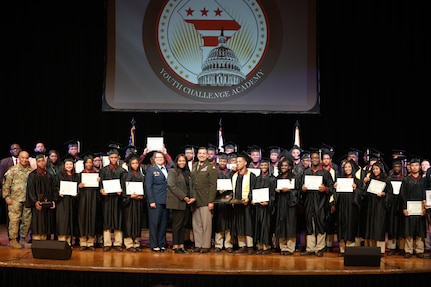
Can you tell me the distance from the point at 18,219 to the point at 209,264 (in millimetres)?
3482

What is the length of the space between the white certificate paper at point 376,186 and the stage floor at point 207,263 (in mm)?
1042

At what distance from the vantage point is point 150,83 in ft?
37.6

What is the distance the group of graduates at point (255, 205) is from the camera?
8.74 meters

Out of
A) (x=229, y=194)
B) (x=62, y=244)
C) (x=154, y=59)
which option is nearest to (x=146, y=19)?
(x=154, y=59)

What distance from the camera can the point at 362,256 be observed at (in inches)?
300

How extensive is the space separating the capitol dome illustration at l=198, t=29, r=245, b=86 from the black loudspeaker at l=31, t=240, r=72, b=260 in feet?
16.2

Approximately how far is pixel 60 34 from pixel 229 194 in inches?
241

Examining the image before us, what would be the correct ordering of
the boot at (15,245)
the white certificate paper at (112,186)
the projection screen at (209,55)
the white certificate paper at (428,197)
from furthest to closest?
1. the projection screen at (209,55)
2. the boot at (15,245)
3. the white certificate paper at (112,186)
4. the white certificate paper at (428,197)

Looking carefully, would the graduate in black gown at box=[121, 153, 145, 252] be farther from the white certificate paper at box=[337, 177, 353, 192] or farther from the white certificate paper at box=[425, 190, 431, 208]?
the white certificate paper at box=[425, 190, 431, 208]

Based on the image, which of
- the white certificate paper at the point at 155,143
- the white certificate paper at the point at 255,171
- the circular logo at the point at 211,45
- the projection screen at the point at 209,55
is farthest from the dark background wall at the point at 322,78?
the white certificate paper at the point at 255,171

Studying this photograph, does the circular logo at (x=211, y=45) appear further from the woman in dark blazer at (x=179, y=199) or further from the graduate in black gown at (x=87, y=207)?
the graduate in black gown at (x=87, y=207)

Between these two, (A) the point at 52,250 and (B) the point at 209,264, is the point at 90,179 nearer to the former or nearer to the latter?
(A) the point at 52,250

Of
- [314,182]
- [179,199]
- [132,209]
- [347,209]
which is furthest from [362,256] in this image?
[132,209]

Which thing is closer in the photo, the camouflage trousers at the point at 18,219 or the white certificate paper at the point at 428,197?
the white certificate paper at the point at 428,197
